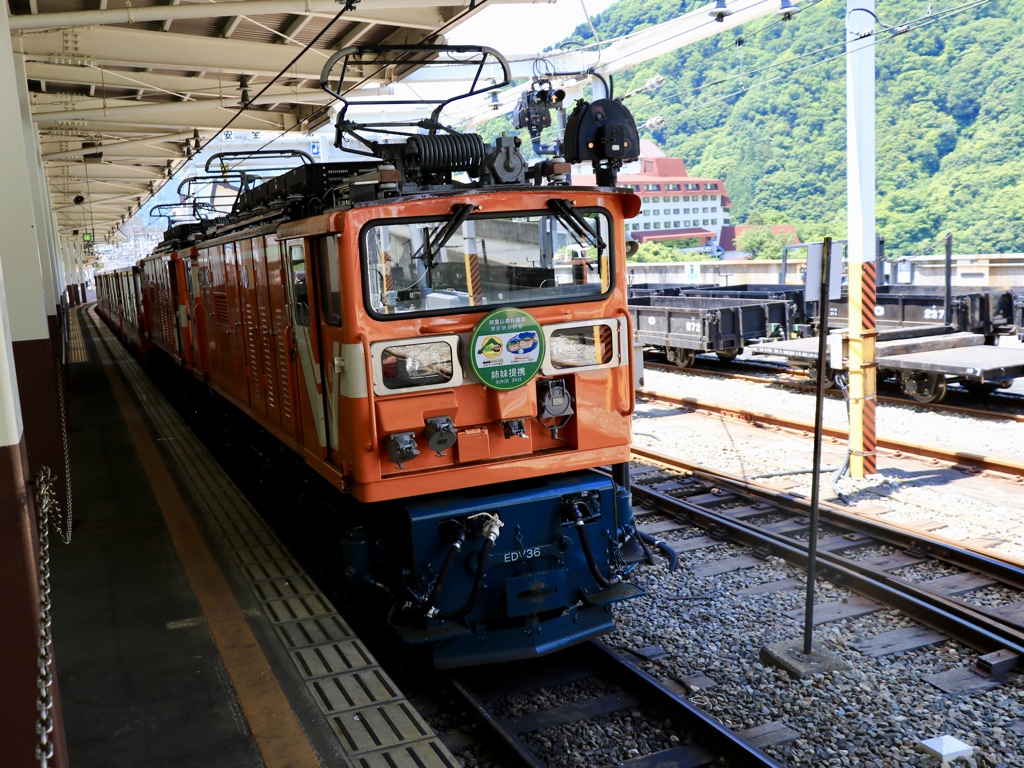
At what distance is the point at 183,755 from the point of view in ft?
13.8

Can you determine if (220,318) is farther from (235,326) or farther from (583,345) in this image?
(583,345)

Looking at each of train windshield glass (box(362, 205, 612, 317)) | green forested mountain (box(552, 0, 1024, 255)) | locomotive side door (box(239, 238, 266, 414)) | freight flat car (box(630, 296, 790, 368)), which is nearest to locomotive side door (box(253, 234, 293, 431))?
locomotive side door (box(239, 238, 266, 414))

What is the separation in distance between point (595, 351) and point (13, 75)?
18.4 ft

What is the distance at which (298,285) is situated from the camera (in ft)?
20.2

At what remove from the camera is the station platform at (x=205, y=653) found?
4312mm

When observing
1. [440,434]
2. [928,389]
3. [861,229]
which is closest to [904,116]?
[928,389]

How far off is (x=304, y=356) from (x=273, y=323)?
1.09m

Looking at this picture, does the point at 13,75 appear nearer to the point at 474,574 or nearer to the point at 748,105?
the point at 474,574

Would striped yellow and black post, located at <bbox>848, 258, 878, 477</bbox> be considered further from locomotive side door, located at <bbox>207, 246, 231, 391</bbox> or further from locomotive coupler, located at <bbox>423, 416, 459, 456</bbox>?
locomotive side door, located at <bbox>207, 246, 231, 391</bbox>

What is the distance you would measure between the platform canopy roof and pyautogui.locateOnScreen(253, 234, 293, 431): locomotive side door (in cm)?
260

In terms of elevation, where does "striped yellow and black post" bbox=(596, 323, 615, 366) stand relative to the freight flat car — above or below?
above

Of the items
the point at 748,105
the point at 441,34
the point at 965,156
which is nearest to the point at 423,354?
the point at 441,34

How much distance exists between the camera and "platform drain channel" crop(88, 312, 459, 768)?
435cm

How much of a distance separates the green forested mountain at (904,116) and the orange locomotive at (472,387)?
3599 cm
